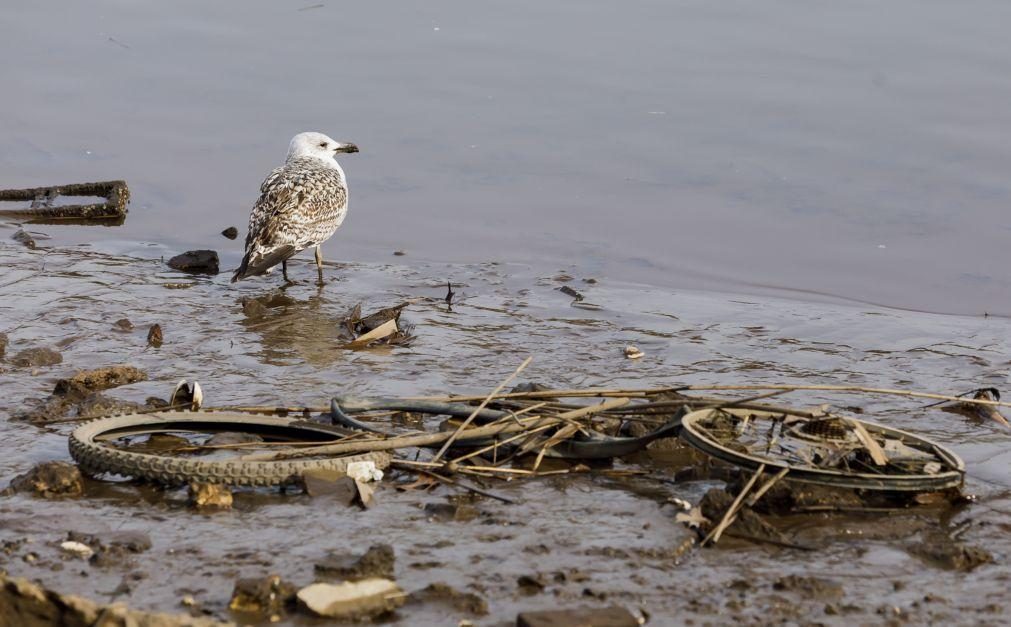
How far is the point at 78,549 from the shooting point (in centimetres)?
416

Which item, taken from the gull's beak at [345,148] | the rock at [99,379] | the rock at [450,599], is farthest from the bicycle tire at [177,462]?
the gull's beak at [345,148]

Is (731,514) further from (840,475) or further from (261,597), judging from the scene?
(261,597)

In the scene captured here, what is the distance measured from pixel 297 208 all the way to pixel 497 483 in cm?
454

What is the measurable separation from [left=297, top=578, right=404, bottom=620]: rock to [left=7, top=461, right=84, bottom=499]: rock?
4.35 ft

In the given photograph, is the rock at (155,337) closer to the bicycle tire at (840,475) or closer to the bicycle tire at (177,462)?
the bicycle tire at (177,462)

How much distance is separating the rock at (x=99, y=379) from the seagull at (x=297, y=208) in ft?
7.27

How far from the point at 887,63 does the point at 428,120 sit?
181 inches

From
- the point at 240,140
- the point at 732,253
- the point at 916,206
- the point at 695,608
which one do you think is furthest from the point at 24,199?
the point at 695,608

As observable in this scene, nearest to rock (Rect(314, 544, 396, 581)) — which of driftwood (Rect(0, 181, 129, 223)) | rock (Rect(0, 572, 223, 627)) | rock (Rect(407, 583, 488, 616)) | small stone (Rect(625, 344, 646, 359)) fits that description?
rock (Rect(407, 583, 488, 616))

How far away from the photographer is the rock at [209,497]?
4590 millimetres

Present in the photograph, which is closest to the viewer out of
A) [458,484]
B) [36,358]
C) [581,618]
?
[581,618]

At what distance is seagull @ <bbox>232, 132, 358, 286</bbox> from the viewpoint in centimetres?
859

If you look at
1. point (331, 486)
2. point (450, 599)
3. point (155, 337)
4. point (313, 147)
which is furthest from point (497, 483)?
point (313, 147)

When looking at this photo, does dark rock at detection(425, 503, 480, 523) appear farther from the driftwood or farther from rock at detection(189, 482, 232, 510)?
the driftwood
